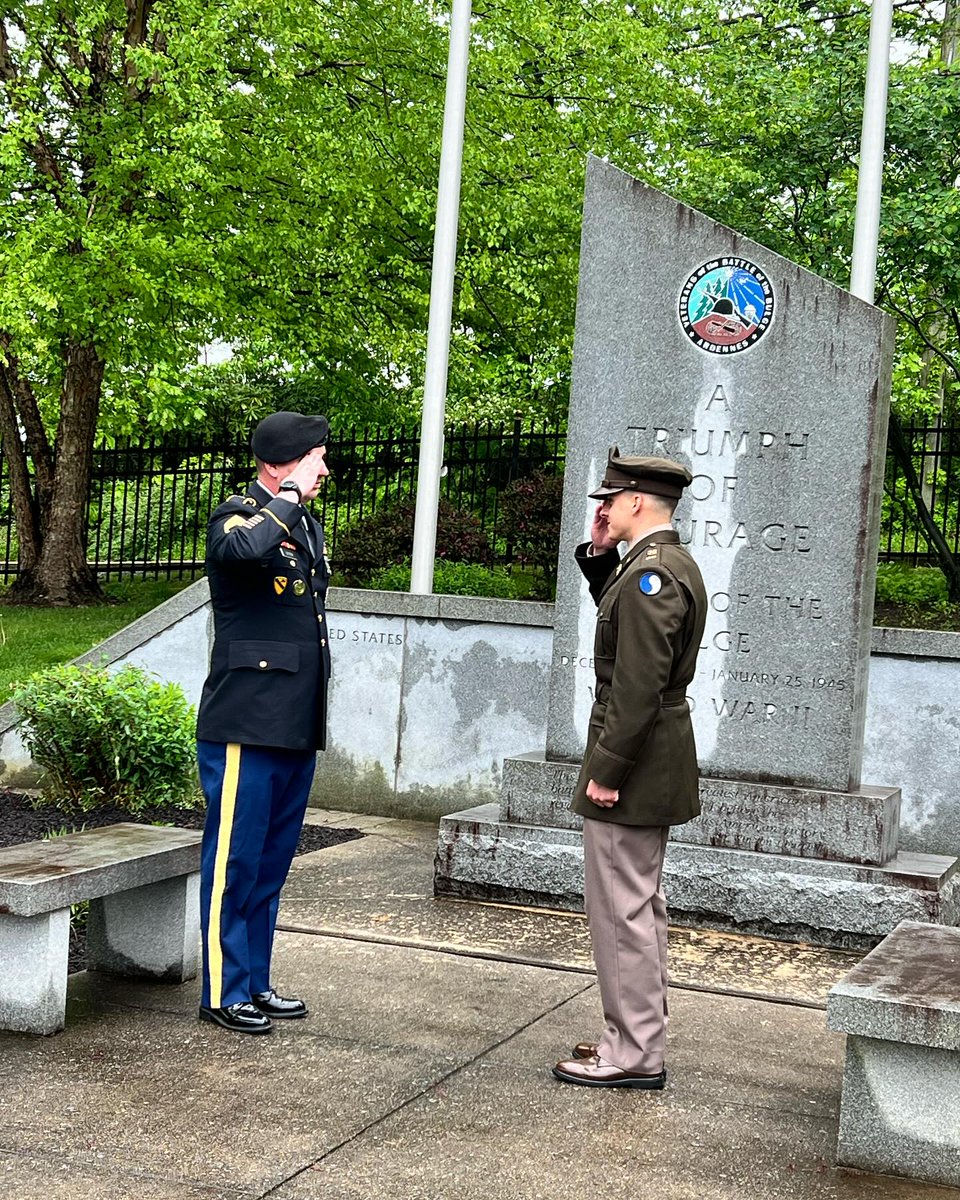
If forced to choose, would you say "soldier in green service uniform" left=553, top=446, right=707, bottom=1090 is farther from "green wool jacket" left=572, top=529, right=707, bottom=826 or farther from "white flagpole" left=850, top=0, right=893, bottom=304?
"white flagpole" left=850, top=0, right=893, bottom=304

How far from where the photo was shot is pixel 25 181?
12359 mm

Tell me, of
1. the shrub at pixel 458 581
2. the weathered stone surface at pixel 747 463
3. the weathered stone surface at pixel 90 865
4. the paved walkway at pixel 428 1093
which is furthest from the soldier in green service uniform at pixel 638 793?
the shrub at pixel 458 581

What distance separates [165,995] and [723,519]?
321cm

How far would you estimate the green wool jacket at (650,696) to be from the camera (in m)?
4.21

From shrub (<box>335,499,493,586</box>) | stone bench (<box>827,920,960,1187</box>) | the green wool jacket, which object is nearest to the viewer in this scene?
stone bench (<box>827,920,960,1187</box>)

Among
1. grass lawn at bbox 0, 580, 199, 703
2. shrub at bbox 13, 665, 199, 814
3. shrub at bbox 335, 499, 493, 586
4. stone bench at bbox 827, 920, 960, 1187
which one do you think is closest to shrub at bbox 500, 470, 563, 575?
shrub at bbox 335, 499, 493, 586

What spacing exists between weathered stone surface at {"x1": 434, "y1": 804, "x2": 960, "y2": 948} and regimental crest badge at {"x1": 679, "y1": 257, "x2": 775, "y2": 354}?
2.29 metres

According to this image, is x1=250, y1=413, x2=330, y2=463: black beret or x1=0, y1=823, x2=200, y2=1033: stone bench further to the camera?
x1=250, y1=413, x2=330, y2=463: black beret

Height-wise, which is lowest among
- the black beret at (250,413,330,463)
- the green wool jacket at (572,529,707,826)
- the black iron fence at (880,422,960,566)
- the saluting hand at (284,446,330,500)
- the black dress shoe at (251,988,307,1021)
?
the black dress shoe at (251,988,307,1021)

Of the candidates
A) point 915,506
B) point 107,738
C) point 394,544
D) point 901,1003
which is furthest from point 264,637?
point 915,506

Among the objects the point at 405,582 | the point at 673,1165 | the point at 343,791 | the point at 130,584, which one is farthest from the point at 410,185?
the point at 673,1165

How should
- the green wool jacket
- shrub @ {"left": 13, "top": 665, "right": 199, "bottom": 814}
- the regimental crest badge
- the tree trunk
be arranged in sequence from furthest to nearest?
the tree trunk
shrub @ {"left": 13, "top": 665, "right": 199, "bottom": 814}
the regimental crest badge
the green wool jacket

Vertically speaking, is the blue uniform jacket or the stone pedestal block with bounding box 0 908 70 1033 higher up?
the blue uniform jacket

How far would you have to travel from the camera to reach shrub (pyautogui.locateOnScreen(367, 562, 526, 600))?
36.2 feet
